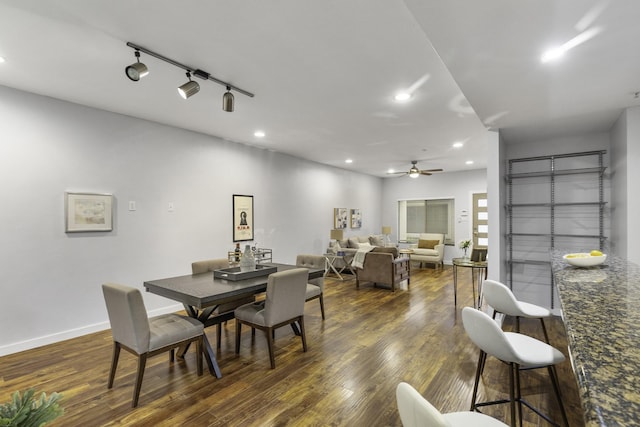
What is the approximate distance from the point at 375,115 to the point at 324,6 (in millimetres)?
2161

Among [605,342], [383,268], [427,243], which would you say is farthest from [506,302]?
[427,243]

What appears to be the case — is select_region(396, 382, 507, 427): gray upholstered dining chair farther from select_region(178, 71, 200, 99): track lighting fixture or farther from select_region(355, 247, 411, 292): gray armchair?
select_region(355, 247, 411, 292): gray armchair

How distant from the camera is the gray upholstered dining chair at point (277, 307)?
278cm

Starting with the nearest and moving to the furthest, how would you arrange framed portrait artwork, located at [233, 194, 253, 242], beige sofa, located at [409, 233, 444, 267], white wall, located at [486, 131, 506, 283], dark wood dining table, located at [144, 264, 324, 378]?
dark wood dining table, located at [144, 264, 324, 378] < white wall, located at [486, 131, 506, 283] < framed portrait artwork, located at [233, 194, 253, 242] < beige sofa, located at [409, 233, 444, 267]

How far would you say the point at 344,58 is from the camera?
2562 millimetres

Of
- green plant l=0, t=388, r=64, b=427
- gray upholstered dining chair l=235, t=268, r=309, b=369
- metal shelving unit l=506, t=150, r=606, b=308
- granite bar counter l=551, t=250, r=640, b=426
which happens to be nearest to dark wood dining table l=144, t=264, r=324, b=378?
gray upholstered dining chair l=235, t=268, r=309, b=369

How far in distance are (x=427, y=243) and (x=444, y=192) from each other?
158 centimetres

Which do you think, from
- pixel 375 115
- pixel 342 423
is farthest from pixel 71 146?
pixel 342 423

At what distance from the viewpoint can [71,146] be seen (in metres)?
3.54

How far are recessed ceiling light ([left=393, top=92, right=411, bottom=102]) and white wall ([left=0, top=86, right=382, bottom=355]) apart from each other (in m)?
2.99

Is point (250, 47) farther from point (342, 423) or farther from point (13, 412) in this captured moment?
point (342, 423)

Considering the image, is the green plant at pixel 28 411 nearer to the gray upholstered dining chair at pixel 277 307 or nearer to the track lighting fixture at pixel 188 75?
the gray upholstered dining chair at pixel 277 307

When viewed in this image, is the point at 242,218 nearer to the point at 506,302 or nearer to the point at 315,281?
the point at 315,281

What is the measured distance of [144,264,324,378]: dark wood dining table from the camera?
2489 millimetres
